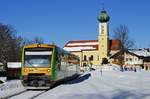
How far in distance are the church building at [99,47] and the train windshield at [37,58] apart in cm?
11439

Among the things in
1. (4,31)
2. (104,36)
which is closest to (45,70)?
(4,31)

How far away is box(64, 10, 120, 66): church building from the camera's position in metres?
152

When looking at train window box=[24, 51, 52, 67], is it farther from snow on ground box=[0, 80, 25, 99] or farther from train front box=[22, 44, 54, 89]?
snow on ground box=[0, 80, 25, 99]

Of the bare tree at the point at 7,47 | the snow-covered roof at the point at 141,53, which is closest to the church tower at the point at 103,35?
the snow-covered roof at the point at 141,53

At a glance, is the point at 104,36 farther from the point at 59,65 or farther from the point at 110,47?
the point at 59,65

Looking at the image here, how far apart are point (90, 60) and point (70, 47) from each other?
17.2 meters

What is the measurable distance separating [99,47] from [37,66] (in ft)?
419

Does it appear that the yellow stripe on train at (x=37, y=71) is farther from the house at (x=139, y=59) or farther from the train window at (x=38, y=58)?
the house at (x=139, y=59)

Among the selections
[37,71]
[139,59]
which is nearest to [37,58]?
[37,71]

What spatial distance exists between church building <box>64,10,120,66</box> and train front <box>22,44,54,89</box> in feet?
375

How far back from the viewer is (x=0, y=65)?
292ft

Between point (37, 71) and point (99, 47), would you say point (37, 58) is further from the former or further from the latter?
point (99, 47)

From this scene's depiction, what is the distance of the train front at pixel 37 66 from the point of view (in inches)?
1216

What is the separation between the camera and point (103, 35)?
155500 mm
